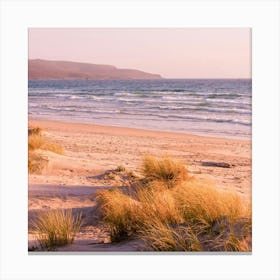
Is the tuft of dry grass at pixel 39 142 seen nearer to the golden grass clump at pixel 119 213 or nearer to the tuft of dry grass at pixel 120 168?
the tuft of dry grass at pixel 120 168

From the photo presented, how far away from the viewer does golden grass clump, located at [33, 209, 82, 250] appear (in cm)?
629

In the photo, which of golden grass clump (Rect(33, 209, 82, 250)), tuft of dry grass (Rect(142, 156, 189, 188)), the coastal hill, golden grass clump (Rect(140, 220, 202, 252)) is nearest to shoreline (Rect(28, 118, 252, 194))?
tuft of dry grass (Rect(142, 156, 189, 188))

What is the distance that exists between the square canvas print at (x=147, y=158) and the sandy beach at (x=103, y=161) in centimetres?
2

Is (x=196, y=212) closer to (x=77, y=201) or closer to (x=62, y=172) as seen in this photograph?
(x=77, y=201)

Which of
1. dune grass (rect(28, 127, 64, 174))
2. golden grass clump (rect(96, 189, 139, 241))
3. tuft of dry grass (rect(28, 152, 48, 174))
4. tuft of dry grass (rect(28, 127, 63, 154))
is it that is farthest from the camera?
tuft of dry grass (rect(28, 127, 63, 154))

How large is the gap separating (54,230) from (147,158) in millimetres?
1874

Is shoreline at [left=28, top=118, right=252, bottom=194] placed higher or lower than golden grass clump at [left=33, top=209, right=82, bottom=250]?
higher

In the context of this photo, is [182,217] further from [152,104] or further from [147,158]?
[152,104]

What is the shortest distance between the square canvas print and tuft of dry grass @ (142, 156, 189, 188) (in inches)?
0.5

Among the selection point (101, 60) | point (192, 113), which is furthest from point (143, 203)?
point (192, 113)

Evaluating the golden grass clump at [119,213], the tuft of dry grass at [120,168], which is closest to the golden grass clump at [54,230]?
the golden grass clump at [119,213]

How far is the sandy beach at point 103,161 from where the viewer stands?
6863mm

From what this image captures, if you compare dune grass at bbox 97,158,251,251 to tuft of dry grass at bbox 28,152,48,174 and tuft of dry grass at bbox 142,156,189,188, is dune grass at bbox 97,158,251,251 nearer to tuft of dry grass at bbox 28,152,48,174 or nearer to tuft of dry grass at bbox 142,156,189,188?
tuft of dry grass at bbox 142,156,189,188

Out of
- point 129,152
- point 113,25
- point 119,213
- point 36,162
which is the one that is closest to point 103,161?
point 129,152
